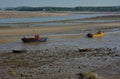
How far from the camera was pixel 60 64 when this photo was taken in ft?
76.8

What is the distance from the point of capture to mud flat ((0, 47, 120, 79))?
19.4 meters

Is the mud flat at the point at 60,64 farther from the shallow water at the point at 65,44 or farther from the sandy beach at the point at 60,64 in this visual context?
the shallow water at the point at 65,44

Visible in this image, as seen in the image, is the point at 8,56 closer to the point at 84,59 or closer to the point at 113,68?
the point at 84,59

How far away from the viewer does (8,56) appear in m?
27.9

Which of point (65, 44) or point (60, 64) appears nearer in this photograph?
point (60, 64)

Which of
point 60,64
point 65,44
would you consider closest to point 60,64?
point 60,64

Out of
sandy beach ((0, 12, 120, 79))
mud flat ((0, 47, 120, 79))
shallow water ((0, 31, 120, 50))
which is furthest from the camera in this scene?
shallow water ((0, 31, 120, 50))

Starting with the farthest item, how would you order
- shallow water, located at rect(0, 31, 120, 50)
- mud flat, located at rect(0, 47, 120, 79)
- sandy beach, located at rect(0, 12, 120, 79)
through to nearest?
shallow water, located at rect(0, 31, 120, 50)
mud flat, located at rect(0, 47, 120, 79)
sandy beach, located at rect(0, 12, 120, 79)

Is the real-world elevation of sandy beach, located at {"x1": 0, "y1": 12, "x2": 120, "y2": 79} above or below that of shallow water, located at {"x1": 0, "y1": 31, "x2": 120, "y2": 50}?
above

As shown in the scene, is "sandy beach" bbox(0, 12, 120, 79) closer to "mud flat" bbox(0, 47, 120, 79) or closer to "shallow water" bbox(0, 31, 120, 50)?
"mud flat" bbox(0, 47, 120, 79)

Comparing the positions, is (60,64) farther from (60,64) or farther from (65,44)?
(65,44)

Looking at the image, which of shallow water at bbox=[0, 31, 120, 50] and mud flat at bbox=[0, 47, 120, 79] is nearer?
mud flat at bbox=[0, 47, 120, 79]

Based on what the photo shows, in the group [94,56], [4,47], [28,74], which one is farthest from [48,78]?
[4,47]

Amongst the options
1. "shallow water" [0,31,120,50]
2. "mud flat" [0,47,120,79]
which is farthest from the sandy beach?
"shallow water" [0,31,120,50]
